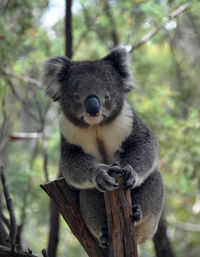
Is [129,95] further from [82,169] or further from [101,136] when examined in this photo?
[82,169]

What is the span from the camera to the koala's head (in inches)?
142

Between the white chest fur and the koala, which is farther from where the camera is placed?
the white chest fur

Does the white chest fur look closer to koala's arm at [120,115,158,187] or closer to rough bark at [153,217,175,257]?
koala's arm at [120,115,158,187]

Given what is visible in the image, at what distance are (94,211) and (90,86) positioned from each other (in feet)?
4.26

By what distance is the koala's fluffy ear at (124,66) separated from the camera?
4078 mm

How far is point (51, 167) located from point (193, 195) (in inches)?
129

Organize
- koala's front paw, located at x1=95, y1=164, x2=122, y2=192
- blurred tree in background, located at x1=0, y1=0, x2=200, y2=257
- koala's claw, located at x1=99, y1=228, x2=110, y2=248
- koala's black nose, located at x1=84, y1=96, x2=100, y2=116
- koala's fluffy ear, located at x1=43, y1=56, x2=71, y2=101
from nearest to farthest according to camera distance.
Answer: koala's front paw, located at x1=95, y1=164, x2=122, y2=192 → koala's black nose, located at x1=84, y1=96, x2=100, y2=116 → koala's claw, located at x1=99, y1=228, x2=110, y2=248 → koala's fluffy ear, located at x1=43, y1=56, x2=71, y2=101 → blurred tree in background, located at x1=0, y1=0, x2=200, y2=257

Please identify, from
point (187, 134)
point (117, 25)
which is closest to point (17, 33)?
point (117, 25)

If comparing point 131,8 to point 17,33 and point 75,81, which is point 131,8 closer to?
point 17,33

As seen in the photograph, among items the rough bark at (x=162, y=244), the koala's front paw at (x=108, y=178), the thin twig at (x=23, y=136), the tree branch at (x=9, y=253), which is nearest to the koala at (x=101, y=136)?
the koala's front paw at (x=108, y=178)

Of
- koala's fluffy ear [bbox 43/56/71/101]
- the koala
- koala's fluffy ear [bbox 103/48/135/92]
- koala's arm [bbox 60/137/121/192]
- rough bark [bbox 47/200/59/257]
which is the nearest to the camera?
koala's arm [bbox 60/137/121/192]

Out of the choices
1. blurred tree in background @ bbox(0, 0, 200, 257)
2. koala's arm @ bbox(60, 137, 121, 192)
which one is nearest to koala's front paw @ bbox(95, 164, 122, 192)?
A: koala's arm @ bbox(60, 137, 121, 192)

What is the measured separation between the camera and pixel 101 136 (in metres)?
3.85

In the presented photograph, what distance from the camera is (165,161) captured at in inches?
260
